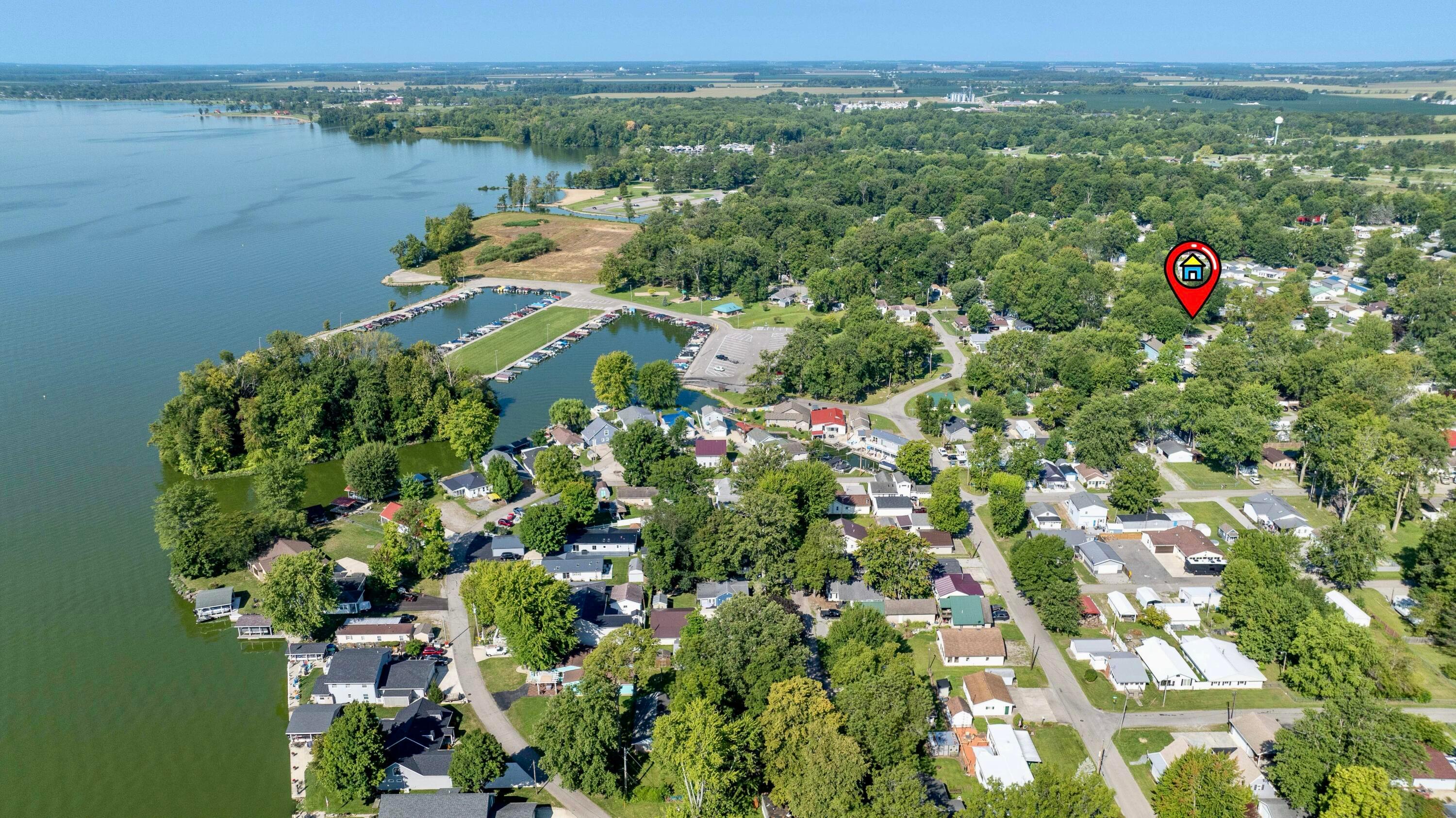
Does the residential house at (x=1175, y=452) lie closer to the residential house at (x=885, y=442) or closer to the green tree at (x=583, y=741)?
the residential house at (x=885, y=442)

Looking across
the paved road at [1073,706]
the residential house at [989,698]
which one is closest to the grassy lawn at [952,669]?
the paved road at [1073,706]

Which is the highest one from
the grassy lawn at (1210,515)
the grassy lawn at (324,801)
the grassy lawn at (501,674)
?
the grassy lawn at (1210,515)

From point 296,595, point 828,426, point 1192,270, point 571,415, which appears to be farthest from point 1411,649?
point 296,595

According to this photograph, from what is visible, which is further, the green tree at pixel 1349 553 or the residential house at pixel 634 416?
the residential house at pixel 634 416

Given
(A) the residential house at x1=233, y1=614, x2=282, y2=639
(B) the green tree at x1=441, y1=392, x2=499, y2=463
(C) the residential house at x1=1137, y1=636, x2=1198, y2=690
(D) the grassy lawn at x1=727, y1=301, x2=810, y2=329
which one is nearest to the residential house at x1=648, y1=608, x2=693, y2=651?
(A) the residential house at x1=233, y1=614, x2=282, y2=639

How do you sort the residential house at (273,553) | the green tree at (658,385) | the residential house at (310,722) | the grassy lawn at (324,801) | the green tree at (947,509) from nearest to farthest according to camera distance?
the grassy lawn at (324,801)
the residential house at (310,722)
the residential house at (273,553)
the green tree at (947,509)
the green tree at (658,385)

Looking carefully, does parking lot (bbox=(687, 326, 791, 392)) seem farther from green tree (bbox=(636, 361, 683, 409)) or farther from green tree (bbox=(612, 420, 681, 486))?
green tree (bbox=(612, 420, 681, 486))

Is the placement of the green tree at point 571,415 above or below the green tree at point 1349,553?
above
